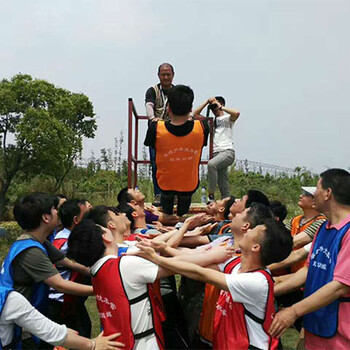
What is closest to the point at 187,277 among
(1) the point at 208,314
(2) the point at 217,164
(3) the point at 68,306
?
(1) the point at 208,314

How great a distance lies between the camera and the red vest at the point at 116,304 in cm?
264

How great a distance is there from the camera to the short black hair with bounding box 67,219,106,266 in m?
2.74

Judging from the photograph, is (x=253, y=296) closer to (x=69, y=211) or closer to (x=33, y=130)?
(x=69, y=211)

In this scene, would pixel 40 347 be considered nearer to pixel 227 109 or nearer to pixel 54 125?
pixel 227 109

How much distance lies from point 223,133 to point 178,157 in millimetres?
2373

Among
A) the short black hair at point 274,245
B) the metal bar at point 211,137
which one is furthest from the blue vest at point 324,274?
the metal bar at point 211,137

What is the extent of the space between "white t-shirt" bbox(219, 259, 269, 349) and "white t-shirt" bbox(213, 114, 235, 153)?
427 cm

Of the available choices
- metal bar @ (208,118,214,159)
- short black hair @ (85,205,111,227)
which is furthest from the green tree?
short black hair @ (85,205,111,227)

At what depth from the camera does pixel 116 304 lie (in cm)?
266

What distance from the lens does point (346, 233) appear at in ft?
8.62

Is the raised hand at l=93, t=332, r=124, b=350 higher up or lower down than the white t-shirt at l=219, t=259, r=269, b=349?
lower down

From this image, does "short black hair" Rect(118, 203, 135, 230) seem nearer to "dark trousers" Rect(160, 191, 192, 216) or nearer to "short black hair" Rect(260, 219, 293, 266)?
"dark trousers" Rect(160, 191, 192, 216)

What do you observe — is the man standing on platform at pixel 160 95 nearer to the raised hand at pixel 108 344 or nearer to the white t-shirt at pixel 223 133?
the white t-shirt at pixel 223 133

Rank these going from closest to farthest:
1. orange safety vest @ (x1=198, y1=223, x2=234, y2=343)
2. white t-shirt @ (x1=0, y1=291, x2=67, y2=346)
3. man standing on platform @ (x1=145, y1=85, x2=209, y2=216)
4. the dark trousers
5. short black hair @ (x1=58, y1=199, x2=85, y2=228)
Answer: white t-shirt @ (x1=0, y1=291, x2=67, y2=346) < orange safety vest @ (x1=198, y1=223, x2=234, y2=343) < short black hair @ (x1=58, y1=199, x2=85, y2=228) < man standing on platform @ (x1=145, y1=85, x2=209, y2=216) < the dark trousers
